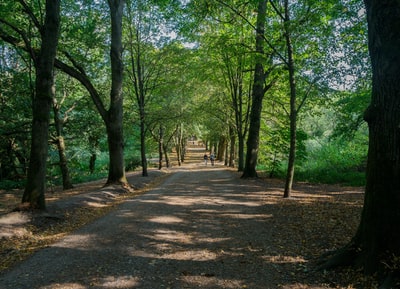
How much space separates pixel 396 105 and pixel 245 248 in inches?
137

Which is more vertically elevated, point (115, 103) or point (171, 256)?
point (115, 103)

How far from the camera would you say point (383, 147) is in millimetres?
3764

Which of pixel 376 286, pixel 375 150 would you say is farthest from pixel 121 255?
pixel 375 150

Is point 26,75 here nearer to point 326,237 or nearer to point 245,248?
point 245,248

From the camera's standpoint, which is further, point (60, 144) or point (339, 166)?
point (339, 166)

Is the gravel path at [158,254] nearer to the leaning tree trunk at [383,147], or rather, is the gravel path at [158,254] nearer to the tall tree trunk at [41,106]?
the leaning tree trunk at [383,147]

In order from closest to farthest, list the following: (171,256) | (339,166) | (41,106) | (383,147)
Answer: (383,147), (171,256), (41,106), (339,166)

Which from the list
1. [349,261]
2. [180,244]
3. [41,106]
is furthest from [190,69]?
[349,261]

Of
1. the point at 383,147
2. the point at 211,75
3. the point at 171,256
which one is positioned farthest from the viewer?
the point at 211,75

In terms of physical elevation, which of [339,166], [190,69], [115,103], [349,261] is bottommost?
[349,261]

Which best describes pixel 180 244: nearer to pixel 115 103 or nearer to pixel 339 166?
pixel 115 103

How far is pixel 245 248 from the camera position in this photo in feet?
17.5

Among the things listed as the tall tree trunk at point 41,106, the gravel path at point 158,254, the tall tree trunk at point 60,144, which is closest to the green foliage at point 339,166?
the gravel path at point 158,254

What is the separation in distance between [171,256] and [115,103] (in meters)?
9.77
